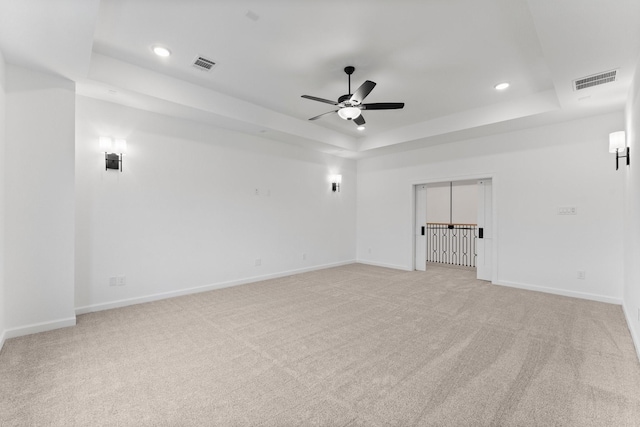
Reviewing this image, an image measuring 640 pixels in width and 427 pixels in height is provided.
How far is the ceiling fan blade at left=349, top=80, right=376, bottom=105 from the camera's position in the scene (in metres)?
3.23

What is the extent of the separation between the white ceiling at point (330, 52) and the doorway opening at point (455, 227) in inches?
68.1

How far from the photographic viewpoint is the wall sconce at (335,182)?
7.33 metres

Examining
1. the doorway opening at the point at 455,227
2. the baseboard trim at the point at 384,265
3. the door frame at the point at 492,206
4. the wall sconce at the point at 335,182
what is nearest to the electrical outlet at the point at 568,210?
the door frame at the point at 492,206

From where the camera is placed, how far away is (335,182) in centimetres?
737

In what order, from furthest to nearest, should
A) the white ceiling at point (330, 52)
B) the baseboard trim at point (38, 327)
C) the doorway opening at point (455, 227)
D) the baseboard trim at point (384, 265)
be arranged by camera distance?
1. the baseboard trim at point (384, 265)
2. the doorway opening at point (455, 227)
3. the baseboard trim at point (38, 327)
4. the white ceiling at point (330, 52)

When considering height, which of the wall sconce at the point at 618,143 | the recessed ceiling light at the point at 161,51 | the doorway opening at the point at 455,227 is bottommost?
the doorway opening at the point at 455,227

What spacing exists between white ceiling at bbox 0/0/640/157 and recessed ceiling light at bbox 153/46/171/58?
7 centimetres

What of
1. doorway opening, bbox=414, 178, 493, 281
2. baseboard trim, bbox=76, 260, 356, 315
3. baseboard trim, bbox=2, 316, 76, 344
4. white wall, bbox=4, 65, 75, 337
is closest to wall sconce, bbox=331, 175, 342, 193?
doorway opening, bbox=414, 178, 493, 281

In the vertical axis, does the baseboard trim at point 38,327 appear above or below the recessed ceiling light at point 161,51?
below

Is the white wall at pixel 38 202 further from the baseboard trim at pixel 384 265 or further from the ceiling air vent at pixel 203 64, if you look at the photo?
the baseboard trim at pixel 384 265

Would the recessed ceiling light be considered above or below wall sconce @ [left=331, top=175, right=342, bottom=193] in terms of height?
above

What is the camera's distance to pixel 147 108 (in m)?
4.28

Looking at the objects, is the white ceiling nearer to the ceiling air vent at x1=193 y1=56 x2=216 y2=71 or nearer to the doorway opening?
the ceiling air vent at x1=193 y1=56 x2=216 y2=71

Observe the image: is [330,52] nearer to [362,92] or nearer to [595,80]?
[362,92]
